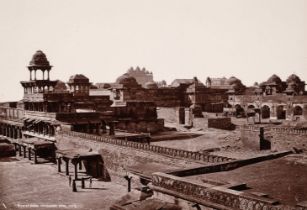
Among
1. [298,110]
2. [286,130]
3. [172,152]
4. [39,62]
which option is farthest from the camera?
[298,110]

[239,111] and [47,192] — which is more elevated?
[239,111]

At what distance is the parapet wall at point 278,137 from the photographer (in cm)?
2391

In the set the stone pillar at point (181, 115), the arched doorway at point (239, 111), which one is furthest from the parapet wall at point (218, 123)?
the arched doorway at point (239, 111)

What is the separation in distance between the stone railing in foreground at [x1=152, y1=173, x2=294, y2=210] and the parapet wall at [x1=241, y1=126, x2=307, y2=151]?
13.5m

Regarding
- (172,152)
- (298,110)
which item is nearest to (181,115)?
(298,110)

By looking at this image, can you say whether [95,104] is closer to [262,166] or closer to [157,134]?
[157,134]

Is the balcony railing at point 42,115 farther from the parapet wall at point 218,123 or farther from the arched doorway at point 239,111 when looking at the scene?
the arched doorway at point 239,111

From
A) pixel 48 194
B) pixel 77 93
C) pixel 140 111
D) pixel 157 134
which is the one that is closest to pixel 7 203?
pixel 48 194

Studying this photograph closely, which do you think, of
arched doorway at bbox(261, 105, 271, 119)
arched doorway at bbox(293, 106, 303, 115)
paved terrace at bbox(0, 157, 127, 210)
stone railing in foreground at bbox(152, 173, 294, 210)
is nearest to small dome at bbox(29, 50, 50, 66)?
paved terrace at bbox(0, 157, 127, 210)

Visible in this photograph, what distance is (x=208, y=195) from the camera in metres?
11.7

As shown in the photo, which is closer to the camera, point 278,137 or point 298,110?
point 278,137

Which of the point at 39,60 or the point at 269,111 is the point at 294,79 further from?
the point at 39,60

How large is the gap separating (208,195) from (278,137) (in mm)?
15095

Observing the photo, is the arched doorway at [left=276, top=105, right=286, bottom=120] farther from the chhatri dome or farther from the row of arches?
the chhatri dome
